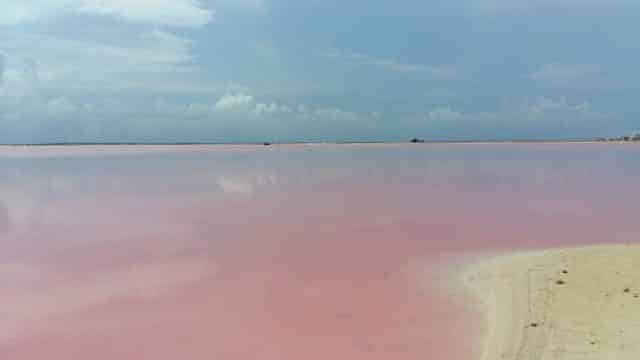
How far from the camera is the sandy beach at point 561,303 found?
584cm

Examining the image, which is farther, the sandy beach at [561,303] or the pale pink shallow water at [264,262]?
the pale pink shallow water at [264,262]

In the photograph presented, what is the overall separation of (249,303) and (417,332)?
77.9 inches

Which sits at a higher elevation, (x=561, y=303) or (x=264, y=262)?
(x=561, y=303)

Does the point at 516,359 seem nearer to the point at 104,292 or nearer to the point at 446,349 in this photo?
the point at 446,349

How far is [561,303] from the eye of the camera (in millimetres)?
7227

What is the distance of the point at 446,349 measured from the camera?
20.6 ft

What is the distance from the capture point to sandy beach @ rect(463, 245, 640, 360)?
5839mm

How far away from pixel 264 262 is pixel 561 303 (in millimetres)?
4315

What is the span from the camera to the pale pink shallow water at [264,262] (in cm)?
670

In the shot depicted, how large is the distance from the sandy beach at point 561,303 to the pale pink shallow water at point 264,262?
369mm

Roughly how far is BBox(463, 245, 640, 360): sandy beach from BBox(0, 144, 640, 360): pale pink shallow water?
37 centimetres

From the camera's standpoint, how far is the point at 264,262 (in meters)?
10.3

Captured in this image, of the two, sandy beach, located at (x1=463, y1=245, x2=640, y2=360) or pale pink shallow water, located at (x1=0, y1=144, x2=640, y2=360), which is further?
pale pink shallow water, located at (x1=0, y1=144, x2=640, y2=360)

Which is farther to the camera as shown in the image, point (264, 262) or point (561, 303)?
point (264, 262)
